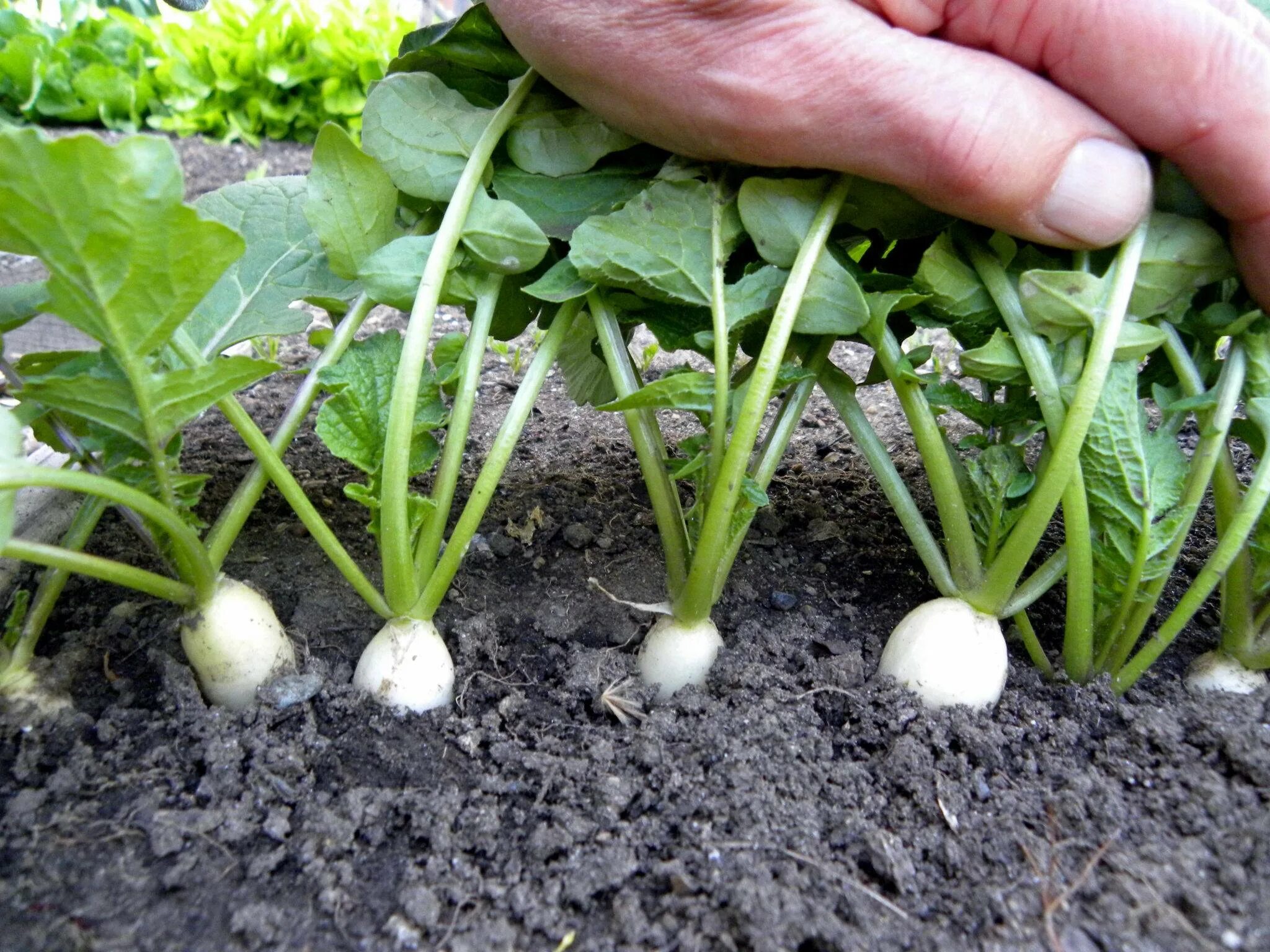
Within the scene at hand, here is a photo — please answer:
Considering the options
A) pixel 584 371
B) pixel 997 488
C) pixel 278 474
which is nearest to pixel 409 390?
pixel 278 474

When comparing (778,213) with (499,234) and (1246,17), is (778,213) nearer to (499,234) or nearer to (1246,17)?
(499,234)

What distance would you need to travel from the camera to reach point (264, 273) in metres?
1.40

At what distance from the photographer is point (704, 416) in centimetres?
130

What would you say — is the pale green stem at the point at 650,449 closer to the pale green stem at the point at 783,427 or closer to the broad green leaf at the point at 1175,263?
the pale green stem at the point at 783,427

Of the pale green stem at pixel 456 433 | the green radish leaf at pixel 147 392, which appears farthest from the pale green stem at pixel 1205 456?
the green radish leaf at pixel 147 392

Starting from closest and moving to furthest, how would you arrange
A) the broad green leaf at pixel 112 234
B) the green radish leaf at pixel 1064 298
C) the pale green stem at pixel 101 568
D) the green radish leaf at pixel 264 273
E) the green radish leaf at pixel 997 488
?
the broad green leaf at pixel 112 234 → the pale green stem at pixel 101 568 → the green radish leaf at pixel 1064 298 → the green radish leaf at pixel 997 488 → the green radish leaf at pixel 264 273

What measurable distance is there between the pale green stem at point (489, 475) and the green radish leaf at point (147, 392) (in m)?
0.31

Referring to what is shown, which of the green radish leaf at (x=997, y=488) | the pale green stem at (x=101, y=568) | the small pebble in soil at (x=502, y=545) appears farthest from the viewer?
the small pebble in soil at (x=502, y=545)

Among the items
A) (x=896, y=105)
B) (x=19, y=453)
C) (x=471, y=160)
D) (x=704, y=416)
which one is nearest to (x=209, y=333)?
(x=19, y=453)

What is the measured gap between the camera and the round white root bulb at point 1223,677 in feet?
4.17

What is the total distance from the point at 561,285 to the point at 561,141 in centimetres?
24

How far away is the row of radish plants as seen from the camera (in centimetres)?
117

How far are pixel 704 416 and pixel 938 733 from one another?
518 millimetres

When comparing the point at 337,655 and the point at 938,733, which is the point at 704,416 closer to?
the point at 938,733
